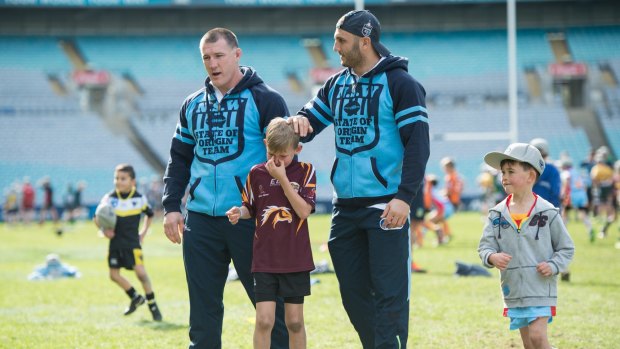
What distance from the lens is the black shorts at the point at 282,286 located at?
502 cm

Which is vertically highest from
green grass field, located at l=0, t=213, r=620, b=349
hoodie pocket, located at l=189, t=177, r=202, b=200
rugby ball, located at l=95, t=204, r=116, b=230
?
hoodie pocket, located at l=189, t=177, r=202, b=200

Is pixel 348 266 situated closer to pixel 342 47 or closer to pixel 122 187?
pixel 342 47

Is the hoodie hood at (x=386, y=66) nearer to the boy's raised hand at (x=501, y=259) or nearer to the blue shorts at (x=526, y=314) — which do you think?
the boy's raised hand at (x=501, y=259)

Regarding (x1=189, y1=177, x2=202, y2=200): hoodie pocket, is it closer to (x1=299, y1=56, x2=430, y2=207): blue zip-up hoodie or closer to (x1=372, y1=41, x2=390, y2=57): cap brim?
(x1=299, y1=56, x2=430, y2=207): blue zip-up hoodie

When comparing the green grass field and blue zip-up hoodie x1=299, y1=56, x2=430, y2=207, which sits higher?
blue zip-up hoodie x1=299, y1=56, x2=430, y2=207

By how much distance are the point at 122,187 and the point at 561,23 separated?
36.8m

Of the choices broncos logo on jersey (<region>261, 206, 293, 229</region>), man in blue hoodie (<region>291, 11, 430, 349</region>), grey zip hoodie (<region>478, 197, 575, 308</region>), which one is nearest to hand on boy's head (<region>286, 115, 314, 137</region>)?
man in blue hoodie (<region>291, 11, 430, 349</region>)

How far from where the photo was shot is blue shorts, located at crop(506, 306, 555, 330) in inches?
204

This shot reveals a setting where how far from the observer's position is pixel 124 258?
973 cm

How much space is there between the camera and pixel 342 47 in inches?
200

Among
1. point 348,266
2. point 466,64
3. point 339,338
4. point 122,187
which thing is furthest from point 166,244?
point 466,64

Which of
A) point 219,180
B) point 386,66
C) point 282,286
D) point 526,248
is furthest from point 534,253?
point 219,180

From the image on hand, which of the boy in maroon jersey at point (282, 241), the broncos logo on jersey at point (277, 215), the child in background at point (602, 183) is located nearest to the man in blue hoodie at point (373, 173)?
the boy in maroon jersey at point (282, 241)

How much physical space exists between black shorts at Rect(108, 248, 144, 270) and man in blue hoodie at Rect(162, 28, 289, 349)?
4.48 meters
